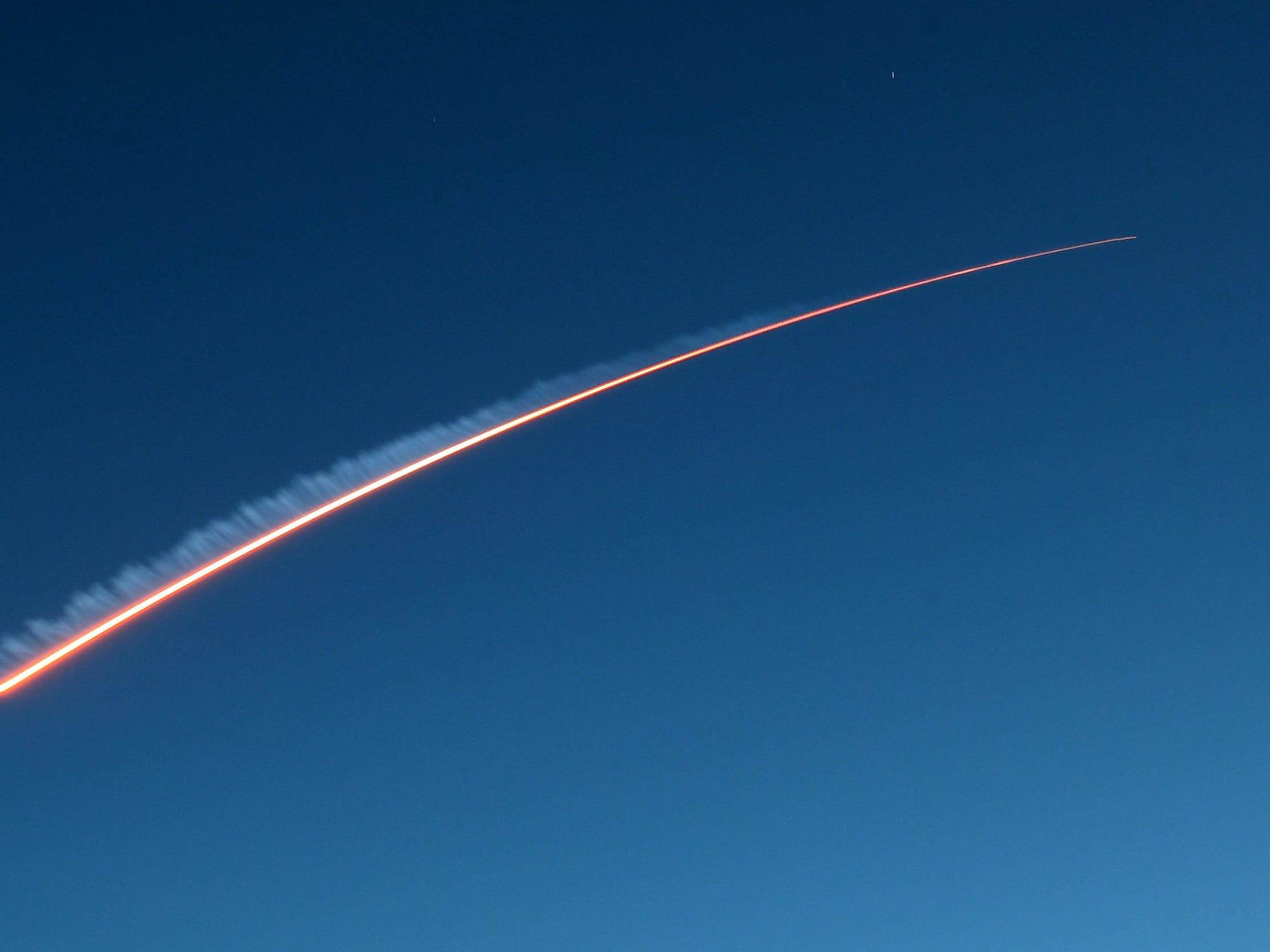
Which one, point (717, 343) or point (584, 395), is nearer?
point (584, 395)

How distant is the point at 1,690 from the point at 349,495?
4.69 meters

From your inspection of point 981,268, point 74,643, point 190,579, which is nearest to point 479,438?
point 190,579

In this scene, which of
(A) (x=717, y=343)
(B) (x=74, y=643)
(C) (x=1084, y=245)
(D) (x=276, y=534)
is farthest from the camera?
(C) (x=1084, y=245)

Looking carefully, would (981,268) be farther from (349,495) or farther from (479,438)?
(349,495)

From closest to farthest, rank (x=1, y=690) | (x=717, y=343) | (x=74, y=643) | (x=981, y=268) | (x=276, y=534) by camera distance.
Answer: (x=1, y=690) < (x=74, y=643) < (x=276, y=534) < (x=717, y=343) < (x=981, y=268)

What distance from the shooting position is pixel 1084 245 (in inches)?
1056

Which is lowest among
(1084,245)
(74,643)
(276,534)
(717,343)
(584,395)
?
(74,643)

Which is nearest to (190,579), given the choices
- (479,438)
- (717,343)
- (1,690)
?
(1,690)

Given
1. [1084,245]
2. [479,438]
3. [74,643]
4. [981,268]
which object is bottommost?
[74,643]

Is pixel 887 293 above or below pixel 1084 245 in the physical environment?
below

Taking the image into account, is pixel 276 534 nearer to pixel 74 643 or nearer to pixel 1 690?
pixel 74 643

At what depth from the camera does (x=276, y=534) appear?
18125mm

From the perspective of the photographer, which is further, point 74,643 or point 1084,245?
Result: point 1084,245

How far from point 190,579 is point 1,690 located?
2.57 metres
